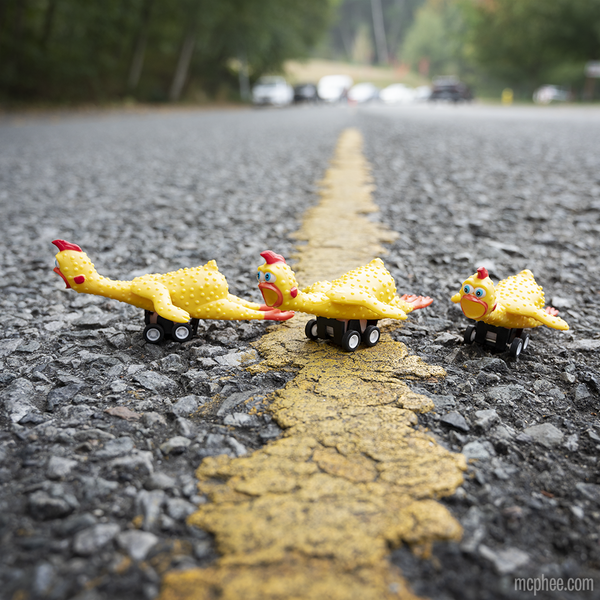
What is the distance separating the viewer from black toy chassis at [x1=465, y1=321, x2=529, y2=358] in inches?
75.4

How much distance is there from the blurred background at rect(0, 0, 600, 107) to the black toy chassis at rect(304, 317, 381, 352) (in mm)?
17642

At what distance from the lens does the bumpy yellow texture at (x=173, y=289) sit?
196 cm

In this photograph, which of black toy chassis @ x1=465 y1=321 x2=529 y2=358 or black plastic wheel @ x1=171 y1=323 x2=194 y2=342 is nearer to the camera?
black toy chassis @ x1=465 y1=321 x2=529 y2=358

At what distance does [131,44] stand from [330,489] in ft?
87.8

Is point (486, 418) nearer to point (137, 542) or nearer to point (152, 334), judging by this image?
point (137, 542)

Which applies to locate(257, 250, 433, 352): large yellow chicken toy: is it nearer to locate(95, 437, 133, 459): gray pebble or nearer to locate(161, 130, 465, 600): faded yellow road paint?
locate(161, 130, 465, 600): faded yellow road paint

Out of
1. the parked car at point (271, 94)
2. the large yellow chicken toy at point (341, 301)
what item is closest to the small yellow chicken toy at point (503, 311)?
the large yellow chicken toy at point (341, 301)

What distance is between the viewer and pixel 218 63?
3231 cm

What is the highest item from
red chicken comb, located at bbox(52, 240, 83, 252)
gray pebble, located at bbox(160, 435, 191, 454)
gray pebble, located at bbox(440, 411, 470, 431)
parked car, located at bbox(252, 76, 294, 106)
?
parked car, located at bbox(252, 76, 294, 106)

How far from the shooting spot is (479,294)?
5.90ft

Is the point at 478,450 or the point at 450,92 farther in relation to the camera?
the point at 450,92

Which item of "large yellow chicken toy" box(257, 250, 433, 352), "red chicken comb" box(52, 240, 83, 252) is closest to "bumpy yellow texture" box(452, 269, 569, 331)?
"large yellow chicken toy" box(257, 250, 433, 352)

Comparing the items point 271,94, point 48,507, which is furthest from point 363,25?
point 48,507

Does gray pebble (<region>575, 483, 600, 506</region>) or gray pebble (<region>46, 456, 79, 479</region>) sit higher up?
gray pebble (<region>575, 483, 600, 506</region>)
